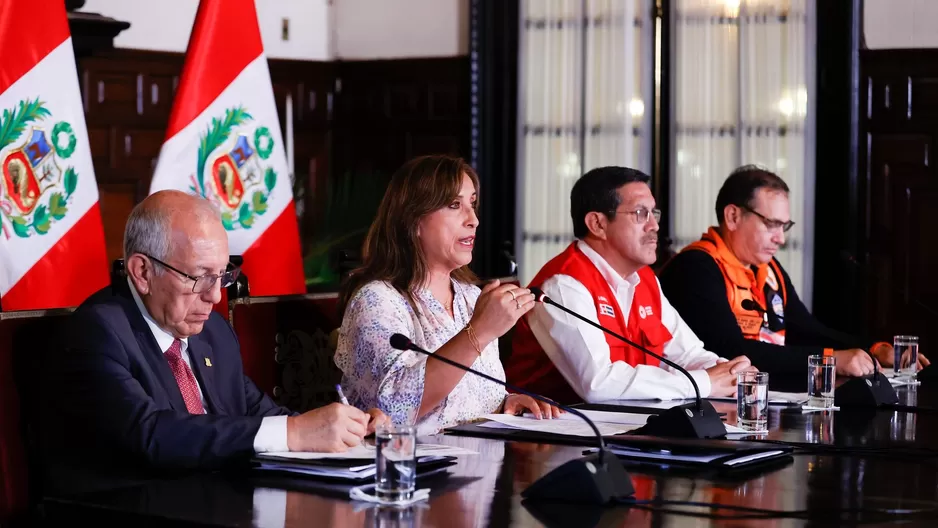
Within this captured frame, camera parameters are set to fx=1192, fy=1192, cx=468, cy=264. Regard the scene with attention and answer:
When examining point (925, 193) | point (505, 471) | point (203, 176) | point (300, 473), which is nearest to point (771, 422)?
point (505, 471)

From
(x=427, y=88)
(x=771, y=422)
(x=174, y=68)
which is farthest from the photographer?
(x=427, y=88)

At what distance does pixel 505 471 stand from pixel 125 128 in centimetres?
408

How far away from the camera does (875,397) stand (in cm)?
261

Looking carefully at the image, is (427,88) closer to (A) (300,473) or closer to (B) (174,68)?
(B) (174,68)

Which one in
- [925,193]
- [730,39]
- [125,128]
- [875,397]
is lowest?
[875,397]

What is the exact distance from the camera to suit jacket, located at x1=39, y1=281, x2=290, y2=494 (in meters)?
1.80

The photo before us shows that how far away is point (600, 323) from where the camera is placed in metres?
2.95

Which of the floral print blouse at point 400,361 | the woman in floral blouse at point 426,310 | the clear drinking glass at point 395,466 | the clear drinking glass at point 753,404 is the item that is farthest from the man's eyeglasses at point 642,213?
the clear drinking glass at point 395,466

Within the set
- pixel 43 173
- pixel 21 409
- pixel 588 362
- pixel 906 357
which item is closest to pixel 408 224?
pixel 588 362

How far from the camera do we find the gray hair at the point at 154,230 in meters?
2.05

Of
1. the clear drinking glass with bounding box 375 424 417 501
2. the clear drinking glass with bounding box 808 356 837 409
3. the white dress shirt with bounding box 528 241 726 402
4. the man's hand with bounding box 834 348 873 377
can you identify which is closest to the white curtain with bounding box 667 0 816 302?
the man's hand with bounding box 834 348 873 377

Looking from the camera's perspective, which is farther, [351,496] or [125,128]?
[125,128]

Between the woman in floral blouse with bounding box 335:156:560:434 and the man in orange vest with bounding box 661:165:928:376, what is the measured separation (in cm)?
101

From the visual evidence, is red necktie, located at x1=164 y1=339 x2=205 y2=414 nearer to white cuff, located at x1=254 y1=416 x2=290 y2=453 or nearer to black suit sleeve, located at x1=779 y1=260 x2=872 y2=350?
white cuff, located at x1=254 y1=416 x2=290 y2=453
